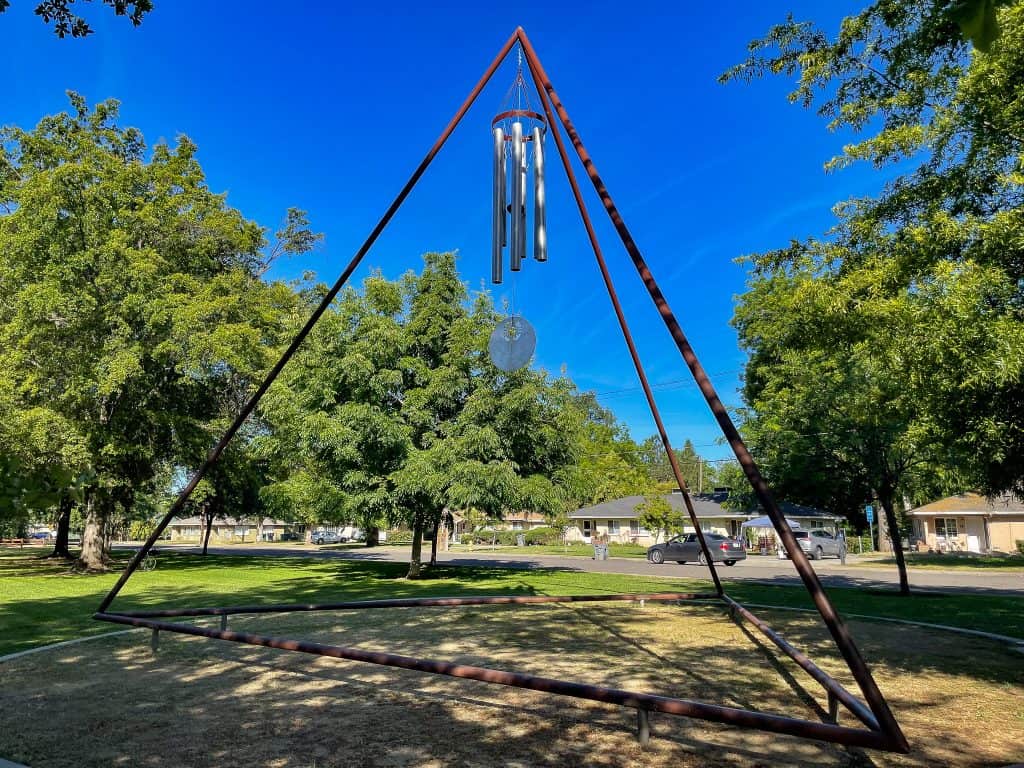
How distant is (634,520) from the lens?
2175 inches

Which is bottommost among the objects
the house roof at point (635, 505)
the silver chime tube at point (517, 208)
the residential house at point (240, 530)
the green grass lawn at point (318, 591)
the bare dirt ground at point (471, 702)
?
the residential house at point (240, 530)

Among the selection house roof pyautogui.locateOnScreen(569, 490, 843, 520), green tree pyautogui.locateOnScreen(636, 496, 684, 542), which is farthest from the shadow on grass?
house roof pyautogui.locateOnScreen(569, 490, 843, 520)

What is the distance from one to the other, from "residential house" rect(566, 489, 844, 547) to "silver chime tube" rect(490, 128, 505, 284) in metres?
43.7

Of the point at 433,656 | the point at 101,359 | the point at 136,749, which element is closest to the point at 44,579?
the point at 101,359

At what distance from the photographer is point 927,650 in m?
8.29

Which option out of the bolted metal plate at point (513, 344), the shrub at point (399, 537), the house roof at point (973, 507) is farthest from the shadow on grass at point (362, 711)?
the shrub at point (399, 537)

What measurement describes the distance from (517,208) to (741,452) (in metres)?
4.08

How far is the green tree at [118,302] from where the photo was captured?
1927cm

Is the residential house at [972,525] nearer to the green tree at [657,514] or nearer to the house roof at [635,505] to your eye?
the house roof at [635,505]

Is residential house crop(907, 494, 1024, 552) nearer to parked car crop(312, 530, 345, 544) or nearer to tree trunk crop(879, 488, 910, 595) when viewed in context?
tree trunk crop(879, 488, 910, 595)

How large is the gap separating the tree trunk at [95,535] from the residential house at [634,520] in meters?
35.3

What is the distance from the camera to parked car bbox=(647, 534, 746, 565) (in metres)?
29.0

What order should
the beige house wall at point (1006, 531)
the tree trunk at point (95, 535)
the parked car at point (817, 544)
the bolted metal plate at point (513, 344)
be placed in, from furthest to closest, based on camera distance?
the beige house wall at point (1006, 531), the parked car at point (817, 544), the tree trunk at point (95, 535), the bolted metal plate at point (513, 344)

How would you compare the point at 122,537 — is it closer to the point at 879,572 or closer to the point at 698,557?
the point at 698,557
